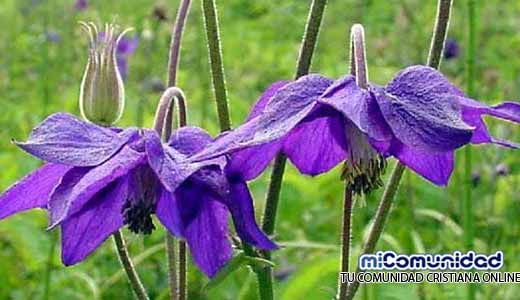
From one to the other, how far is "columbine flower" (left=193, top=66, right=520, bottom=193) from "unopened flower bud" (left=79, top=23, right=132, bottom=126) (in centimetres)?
34

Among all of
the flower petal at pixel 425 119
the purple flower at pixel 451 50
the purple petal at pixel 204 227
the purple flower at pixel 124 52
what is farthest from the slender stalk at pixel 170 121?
the purple flower at pixel 124 52

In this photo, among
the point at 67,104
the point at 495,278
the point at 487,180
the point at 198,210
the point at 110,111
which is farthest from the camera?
the point at 67,104

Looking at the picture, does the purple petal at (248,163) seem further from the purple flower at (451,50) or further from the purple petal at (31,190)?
the purple flower at (451,50)

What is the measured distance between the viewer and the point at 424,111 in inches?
48.3

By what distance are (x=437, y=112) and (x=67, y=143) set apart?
1.46 feet

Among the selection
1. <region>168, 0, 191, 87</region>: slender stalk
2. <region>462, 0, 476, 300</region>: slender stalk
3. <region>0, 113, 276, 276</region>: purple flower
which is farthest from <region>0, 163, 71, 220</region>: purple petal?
<region>462, 0, 476, 300</region>: slender stalk

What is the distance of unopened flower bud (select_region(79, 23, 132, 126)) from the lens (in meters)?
1.63

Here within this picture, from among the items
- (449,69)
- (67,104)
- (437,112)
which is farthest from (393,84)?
(449,69)

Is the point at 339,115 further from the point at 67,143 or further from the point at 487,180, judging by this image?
the point at 487,180

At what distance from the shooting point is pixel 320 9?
4.75 ft

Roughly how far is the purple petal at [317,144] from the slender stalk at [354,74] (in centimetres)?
5

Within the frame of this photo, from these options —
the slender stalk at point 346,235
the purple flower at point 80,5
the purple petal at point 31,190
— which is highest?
the purple flower at point 80,5

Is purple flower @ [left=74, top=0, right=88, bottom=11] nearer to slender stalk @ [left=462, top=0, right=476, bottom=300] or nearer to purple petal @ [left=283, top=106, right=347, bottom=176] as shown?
slender stalk @ [left=462, top=0, right=476, bottom=300]

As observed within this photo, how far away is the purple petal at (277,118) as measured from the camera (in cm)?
121
